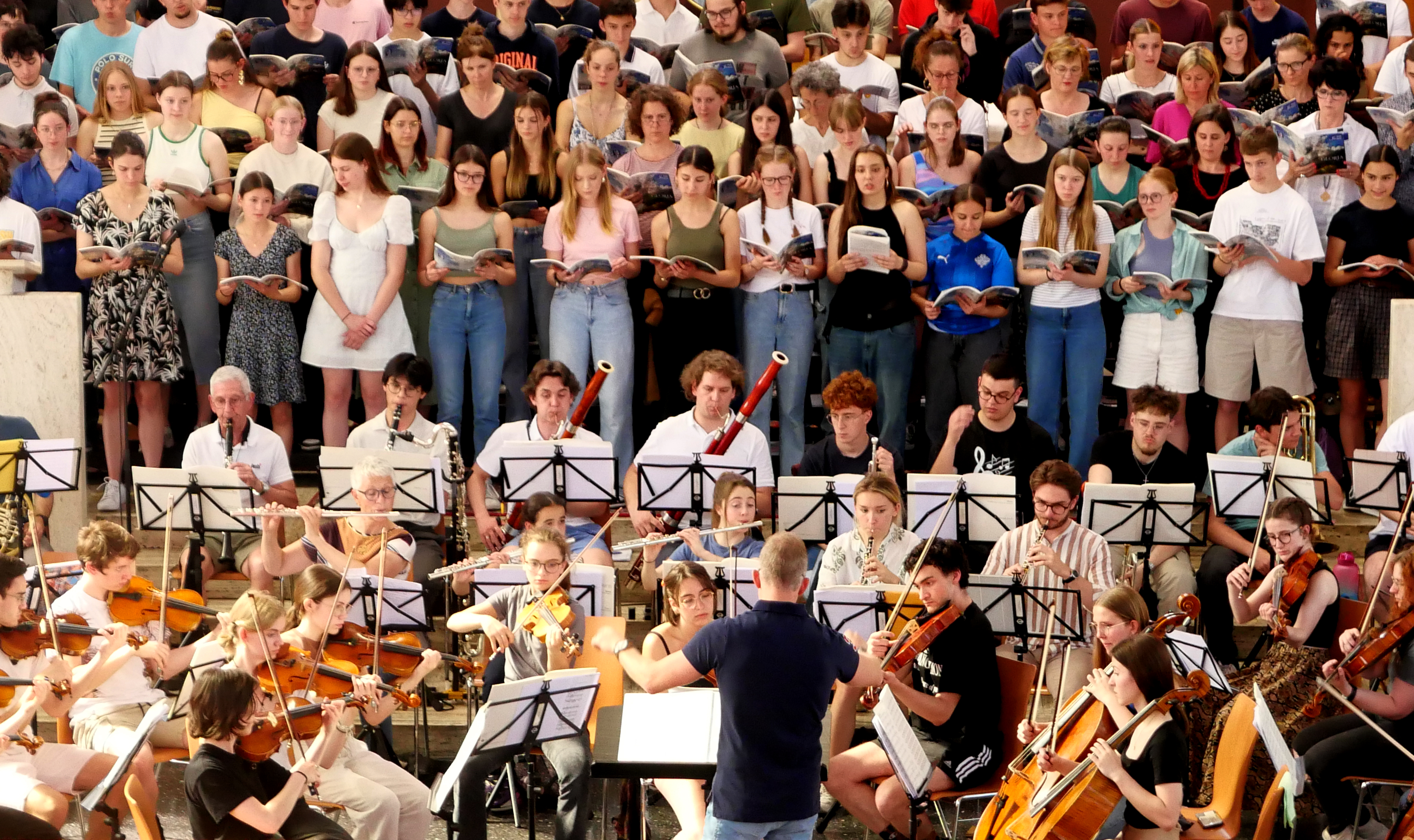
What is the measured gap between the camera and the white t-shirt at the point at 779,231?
28.0 feet

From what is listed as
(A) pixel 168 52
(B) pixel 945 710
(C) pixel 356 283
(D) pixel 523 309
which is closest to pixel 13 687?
(C) pixel 356 283

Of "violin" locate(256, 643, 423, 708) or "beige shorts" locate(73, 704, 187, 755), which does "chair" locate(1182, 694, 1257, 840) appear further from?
"beige shorts" locate(73, 704, 187, 755)

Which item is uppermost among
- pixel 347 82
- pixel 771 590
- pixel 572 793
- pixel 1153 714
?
pixel 347 82

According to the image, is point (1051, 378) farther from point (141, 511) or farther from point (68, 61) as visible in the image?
point (68, 61)

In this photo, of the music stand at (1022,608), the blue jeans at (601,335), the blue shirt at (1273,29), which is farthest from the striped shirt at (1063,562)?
the blue shirt at (1273,29)

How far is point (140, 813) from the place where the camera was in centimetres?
552

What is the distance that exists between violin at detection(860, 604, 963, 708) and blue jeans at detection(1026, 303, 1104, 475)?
2.50 meters

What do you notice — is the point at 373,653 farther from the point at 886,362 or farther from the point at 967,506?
the point at 886,362

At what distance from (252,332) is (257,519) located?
1179 millimetres

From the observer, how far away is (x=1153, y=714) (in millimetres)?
5527

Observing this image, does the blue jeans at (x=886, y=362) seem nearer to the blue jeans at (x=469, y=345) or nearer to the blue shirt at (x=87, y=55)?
the blue jeans at (x=469, y=345)

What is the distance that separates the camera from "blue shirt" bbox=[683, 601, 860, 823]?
527 centimetres

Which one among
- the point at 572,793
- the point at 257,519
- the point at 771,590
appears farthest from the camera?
the point at 257,519

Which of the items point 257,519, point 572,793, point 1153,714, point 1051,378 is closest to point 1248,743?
point 1153,714
